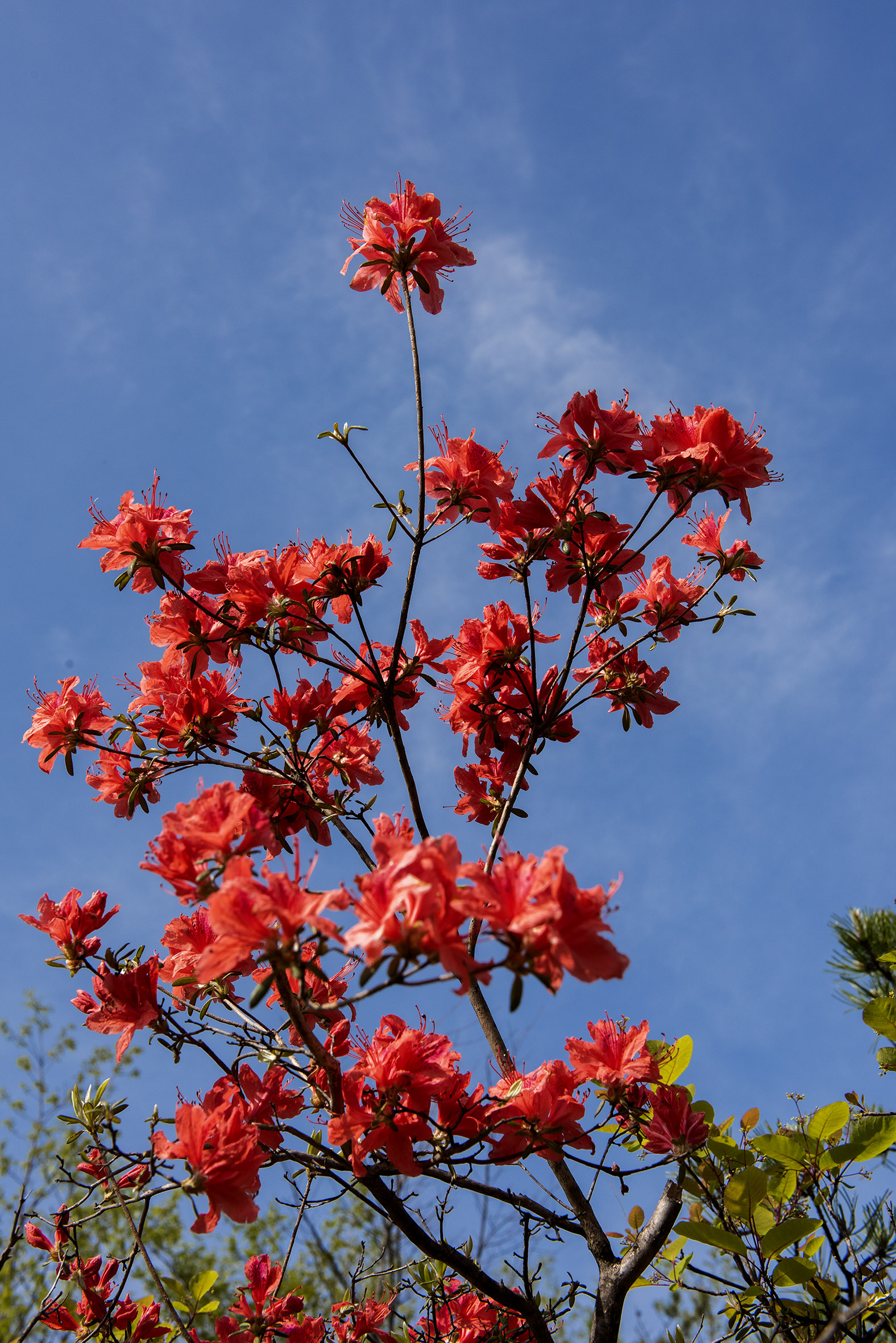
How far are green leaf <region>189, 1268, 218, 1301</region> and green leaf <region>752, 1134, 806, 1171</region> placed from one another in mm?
1853

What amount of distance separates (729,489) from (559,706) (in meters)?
0.81

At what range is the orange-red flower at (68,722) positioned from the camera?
9.17 ft

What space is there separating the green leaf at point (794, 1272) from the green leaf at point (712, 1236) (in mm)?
110

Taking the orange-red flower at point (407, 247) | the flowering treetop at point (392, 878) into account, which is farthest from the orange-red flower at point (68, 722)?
the orange-red flower at point (407, 247)

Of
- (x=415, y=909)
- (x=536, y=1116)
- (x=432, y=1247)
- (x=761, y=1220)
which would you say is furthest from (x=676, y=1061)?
(x=415, y=909)

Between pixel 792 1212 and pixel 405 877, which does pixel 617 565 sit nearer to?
pixel 405 877

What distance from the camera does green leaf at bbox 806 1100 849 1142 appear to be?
2205 millimetres

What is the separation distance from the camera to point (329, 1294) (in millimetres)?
10328

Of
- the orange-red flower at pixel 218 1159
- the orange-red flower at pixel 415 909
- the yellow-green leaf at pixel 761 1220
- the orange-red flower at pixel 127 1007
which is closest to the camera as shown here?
the orange-red flower at pixel 415 909

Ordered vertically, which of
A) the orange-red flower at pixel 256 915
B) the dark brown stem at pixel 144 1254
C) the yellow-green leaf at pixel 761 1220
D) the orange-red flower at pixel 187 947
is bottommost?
the dark brown stem at pixel 144 1254

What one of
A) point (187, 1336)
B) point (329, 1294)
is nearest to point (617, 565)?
point (187, 1336)

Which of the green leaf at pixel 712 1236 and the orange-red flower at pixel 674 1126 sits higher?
the orange-red flower at pixel 674 1126

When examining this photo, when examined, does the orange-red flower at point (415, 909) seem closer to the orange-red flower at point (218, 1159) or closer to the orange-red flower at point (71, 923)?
the orange-red flower at point (218, 1159)

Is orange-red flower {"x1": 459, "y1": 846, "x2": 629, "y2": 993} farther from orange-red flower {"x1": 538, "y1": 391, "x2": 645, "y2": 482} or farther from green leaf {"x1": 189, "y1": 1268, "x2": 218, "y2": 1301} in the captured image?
green leaf {"x1": 189, "y1": 1268, "x2": 218, "y2": 1301}
